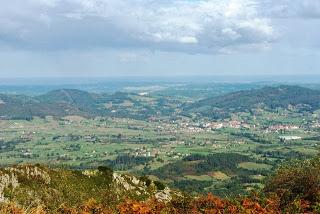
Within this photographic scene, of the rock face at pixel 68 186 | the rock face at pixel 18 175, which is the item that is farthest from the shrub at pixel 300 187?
the rock face at pixel 18 175

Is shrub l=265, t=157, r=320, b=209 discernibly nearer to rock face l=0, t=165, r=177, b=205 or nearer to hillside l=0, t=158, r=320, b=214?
hillside l=0, t=158, r=320, b=214

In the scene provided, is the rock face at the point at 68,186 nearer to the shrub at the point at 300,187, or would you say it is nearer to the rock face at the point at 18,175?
the rock face at the point at 18,175

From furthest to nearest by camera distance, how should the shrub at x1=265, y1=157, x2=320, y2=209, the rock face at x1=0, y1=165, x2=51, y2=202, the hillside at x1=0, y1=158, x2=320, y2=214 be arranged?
the rock face at x1=0, y1=165, x2=51, y2=202, the shrub at x1=265, y1=157, x2=320, y2=209, the hillside at x1=0, y1=158, x2=320, y2=214

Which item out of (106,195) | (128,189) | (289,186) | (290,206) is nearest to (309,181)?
(289,186)

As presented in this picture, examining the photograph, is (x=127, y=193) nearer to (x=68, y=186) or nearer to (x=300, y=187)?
(x=68, y=186)

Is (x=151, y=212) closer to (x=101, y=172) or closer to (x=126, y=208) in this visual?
(x=126, y=208)

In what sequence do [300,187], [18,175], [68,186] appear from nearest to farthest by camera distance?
1. [300,187]
2. [18,175]
3. [68,186]

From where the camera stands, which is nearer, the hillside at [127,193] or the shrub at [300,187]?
the hillside at [127,193]

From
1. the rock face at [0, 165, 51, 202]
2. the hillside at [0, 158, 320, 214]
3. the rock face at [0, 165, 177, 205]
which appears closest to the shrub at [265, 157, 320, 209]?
the hillside at [0, 158, 320, 214]

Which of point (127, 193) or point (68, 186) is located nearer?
point (68, 186)

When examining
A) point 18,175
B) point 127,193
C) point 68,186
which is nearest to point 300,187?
point 127,193

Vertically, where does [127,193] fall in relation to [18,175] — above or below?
below
